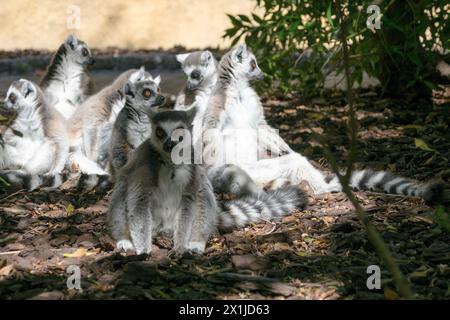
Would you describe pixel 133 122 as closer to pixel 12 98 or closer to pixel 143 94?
pixel 143 94

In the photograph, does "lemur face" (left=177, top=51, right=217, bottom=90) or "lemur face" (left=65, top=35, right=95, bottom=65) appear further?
"lemur face" (left=65, top=35, right=95, bottom=65)

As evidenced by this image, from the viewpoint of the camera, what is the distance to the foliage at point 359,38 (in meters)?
7.05

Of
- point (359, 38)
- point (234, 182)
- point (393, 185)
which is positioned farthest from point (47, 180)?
point (359, 38)

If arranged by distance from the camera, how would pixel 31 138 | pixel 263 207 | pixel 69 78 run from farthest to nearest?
pixel 69 78 → pixel 31 138 → pixel 263 207

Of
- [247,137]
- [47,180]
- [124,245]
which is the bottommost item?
[124,245]

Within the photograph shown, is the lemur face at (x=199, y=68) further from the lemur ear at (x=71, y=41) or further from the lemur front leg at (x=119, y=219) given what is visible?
the lemur front leg at (x=119, y=219)

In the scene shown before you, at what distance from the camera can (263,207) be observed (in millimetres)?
5195

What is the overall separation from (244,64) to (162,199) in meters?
2.61

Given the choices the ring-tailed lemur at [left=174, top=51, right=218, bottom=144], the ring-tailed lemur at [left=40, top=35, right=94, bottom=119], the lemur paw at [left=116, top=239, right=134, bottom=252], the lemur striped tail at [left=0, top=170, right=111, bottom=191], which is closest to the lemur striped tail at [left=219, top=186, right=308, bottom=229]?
the lemur paw at [left=116, top=239, right=134, bottom=252]

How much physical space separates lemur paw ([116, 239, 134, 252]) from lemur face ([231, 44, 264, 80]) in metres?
2.77

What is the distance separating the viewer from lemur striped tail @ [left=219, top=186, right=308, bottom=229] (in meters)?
5.04

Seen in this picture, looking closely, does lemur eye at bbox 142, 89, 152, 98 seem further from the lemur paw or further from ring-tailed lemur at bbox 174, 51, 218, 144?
the lemur paw

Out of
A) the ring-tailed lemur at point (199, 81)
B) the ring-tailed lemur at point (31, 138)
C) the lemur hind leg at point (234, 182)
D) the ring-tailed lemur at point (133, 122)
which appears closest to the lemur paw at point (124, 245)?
the lemur hind leg at point (234, 182)
